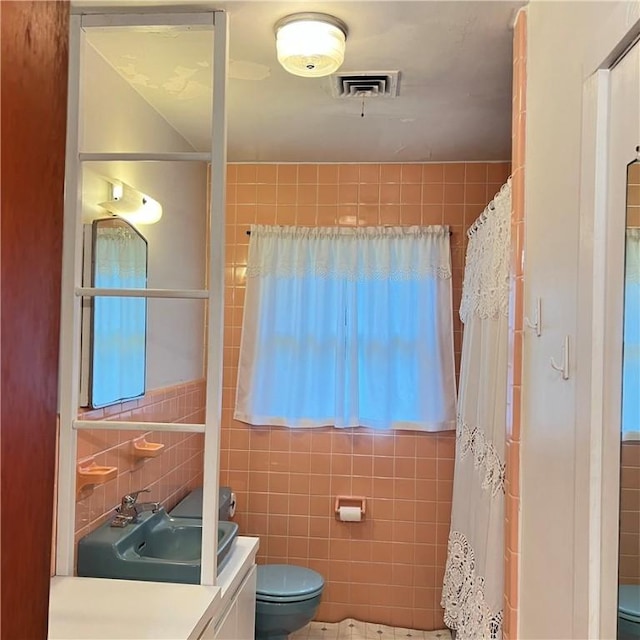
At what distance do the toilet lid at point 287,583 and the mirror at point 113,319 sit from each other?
1.10 m

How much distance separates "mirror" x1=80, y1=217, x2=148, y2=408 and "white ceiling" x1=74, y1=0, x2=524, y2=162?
59 cm

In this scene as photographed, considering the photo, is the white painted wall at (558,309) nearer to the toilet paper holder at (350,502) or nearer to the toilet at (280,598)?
the toilet at (280,598)

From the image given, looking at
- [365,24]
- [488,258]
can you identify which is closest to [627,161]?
[365,24]

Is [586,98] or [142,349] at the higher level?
[586,98]

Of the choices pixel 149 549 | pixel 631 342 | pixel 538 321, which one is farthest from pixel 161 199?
pixel 631 342

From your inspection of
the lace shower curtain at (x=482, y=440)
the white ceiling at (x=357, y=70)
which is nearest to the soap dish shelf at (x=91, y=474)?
the lace shower curtain at (x=482, y=440)

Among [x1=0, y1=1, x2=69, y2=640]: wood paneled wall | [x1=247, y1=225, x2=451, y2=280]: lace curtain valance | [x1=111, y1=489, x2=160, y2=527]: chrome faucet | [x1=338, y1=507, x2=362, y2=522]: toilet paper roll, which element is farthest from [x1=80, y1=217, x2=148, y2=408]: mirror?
[x1=0, y1=1, x2=69, y2=640]: wood paneled wall

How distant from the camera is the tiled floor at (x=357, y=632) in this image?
320 cm

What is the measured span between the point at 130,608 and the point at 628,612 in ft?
4.04

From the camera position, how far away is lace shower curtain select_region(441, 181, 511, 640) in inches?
79.2

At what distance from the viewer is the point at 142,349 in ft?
8.30

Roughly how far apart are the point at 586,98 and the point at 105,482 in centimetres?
185

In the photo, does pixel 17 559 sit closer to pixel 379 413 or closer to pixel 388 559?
pixel 379 413

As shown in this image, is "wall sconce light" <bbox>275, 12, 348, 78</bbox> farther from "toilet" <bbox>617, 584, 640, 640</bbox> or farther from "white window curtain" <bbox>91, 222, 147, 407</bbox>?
"toilet" <bbox>617, 584, 640, 640</bbox>
